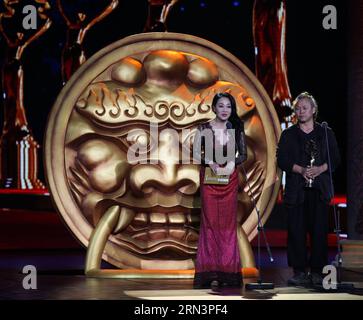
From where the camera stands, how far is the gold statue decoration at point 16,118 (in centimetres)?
1406

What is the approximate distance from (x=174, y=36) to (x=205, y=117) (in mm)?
643

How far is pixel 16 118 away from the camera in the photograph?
14461 millimetres

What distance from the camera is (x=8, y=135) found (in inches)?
575

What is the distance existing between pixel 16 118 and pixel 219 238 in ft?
31.4

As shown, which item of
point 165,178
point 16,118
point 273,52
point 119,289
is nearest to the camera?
point 119,289

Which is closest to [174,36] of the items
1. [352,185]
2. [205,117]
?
[205,117]

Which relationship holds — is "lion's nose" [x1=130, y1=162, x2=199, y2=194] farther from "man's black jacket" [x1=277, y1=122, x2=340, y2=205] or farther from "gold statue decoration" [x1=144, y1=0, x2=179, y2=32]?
"gold statue decoration" [x1=144, y1=0, x2=179, y2=32]

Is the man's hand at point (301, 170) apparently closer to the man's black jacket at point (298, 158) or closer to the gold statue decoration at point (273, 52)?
the man's black jacket at point (298, 158)

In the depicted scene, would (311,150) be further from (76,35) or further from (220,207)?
(76,35)

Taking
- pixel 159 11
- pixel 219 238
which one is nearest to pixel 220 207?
pixel 219 238

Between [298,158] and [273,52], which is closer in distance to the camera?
[298,158]

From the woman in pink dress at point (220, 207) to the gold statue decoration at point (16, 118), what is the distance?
9.02m
